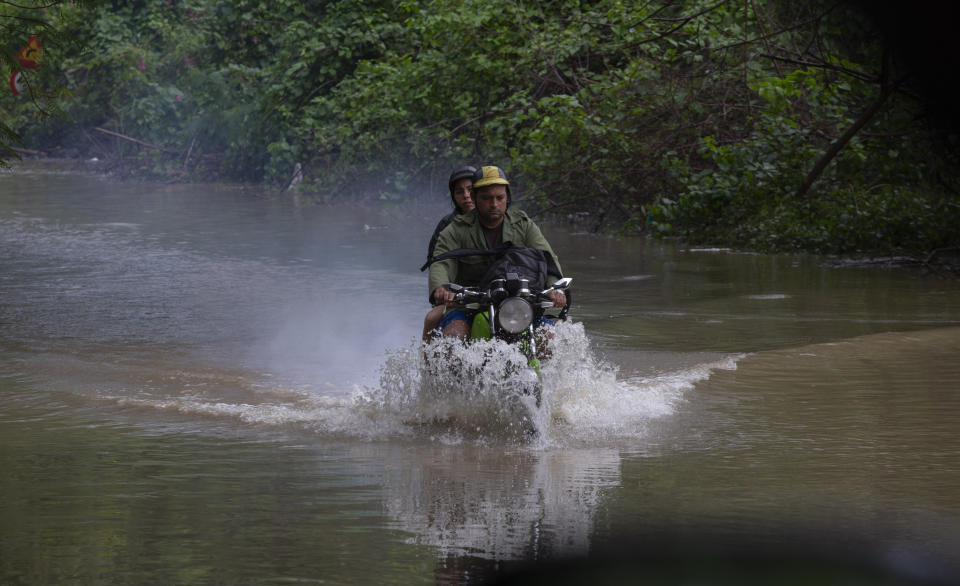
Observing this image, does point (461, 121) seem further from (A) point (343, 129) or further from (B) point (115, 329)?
(B) point (115, 329)

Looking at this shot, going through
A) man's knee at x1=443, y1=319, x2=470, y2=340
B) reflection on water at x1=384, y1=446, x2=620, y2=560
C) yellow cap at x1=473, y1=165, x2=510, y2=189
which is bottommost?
reflection on water at x1=384, y1=446, x2=620, y2=560

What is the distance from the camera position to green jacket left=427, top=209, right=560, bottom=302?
23.6 feet

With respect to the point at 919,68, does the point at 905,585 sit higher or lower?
lower

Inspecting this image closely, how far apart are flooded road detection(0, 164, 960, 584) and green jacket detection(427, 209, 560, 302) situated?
2.11 feet

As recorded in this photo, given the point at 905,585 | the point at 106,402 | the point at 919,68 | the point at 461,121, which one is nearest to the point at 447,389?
the point at 106,402

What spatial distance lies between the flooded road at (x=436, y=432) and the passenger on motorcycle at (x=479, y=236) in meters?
0.50

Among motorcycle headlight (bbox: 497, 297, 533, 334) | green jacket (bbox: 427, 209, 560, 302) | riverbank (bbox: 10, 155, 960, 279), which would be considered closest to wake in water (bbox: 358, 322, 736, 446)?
motorcycle headlight (bbox: 497, 297, 533, 334)

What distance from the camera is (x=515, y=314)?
6582 millimetres

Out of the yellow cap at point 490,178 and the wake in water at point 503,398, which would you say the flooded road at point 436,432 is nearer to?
the wake in water at point 503,398

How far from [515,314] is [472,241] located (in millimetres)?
828

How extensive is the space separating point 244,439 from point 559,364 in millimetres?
1996

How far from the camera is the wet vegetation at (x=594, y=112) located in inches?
595

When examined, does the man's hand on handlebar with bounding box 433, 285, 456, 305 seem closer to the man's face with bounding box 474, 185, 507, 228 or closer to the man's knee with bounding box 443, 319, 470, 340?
the man's knee with bounding box 443, 319, 470, 340

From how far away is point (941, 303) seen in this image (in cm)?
1214
